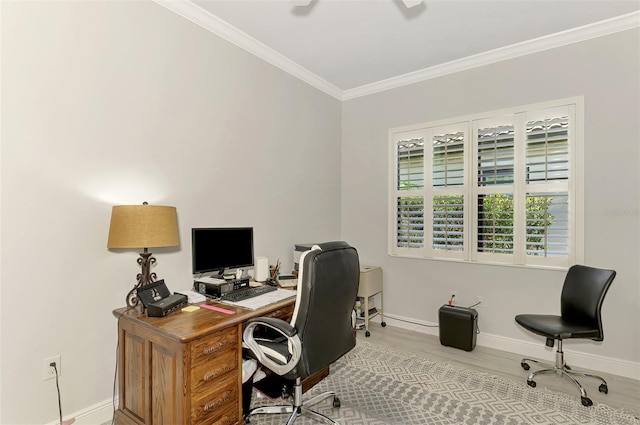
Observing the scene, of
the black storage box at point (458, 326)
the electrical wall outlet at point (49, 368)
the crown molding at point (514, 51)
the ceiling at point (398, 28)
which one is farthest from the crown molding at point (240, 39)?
the black storage box at point (458, 326)

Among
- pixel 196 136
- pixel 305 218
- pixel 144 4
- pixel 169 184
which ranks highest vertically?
pixel 144 4

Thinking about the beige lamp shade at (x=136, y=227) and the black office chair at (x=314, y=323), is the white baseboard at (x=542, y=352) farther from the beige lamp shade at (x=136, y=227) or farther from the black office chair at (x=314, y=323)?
the beige lamp shade at (x=136, y=227)

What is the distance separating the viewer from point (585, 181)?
2.80 metres

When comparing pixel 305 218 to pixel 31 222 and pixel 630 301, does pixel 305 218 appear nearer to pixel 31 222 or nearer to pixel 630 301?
pixel 31 222

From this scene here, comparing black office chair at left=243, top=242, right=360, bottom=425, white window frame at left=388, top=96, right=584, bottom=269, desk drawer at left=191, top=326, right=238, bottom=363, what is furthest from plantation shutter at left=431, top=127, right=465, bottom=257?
desk drawer at left=191, top=326, right=238, bottom=363

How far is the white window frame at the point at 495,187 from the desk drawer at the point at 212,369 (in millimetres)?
2442

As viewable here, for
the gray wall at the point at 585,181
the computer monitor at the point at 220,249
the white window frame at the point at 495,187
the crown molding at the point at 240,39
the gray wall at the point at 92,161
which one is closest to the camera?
the gray wall at the point at 92,161

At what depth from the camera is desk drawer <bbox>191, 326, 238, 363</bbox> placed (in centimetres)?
164

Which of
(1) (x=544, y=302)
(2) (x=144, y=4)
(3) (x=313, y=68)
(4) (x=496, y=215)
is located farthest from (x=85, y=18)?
(1) (x=544, y=302)


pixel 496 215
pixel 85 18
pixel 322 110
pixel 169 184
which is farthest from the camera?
pixel 322 110

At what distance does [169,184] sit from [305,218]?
162 centimetres

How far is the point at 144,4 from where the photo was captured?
86.9 inches

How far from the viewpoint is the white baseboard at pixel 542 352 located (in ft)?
8.71

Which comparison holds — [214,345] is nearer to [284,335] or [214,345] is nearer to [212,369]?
[212,369]
